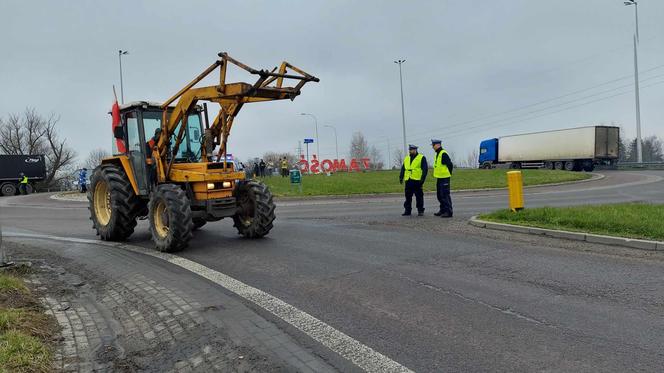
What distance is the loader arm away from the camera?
8414 millimetres

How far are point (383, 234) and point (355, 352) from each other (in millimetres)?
5911

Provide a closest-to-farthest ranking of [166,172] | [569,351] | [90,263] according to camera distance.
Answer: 1. [569,351]
2. [90,263]
3. [166,172]

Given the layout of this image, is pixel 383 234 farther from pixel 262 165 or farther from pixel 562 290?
pixel 262 165

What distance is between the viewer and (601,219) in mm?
9367

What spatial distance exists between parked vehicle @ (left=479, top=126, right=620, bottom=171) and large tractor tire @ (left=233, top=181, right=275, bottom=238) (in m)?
37.5

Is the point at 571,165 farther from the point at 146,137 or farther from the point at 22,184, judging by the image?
the point at 22,184

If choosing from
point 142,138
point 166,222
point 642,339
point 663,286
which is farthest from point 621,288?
point 142,138

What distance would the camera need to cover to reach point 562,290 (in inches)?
221

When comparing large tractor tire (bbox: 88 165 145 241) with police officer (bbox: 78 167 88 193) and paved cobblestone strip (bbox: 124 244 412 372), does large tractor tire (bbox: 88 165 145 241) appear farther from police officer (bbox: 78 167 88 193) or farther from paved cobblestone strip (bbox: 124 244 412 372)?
police officer (bbox: 78 167 88 193)

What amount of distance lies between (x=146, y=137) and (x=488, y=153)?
46792 millimetres

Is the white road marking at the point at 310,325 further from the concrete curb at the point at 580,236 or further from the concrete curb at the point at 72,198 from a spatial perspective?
the concrete curb at the point at 72,198

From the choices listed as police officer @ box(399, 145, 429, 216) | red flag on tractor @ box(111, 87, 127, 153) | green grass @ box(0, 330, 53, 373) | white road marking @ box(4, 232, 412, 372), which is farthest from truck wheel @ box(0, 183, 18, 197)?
green grass @ box(0, 330, 53, 373)

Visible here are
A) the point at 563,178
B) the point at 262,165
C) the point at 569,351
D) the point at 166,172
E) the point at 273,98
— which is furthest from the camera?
the point at 262,165

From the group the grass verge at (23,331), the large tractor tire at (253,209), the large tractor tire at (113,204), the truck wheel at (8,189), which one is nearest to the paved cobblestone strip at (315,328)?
the grass verge at (23,331)
